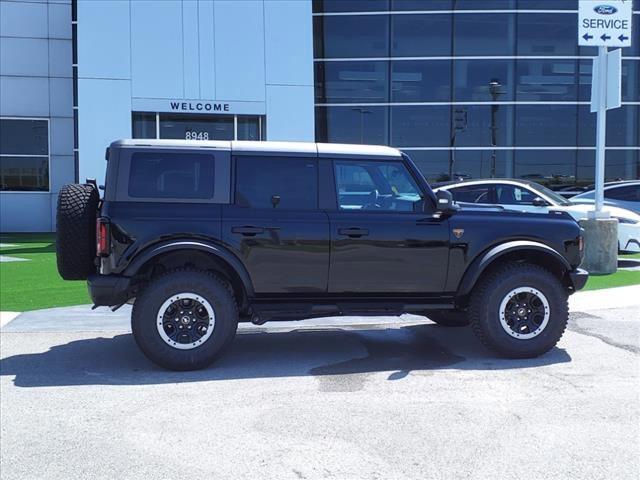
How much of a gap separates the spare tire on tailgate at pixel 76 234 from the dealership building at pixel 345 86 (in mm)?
12083

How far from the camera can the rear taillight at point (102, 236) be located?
5445mm

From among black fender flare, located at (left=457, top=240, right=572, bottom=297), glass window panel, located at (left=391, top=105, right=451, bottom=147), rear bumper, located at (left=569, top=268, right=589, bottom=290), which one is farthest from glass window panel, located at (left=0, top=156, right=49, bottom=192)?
rear bumper, located at (left=569, top=268, right=589, bottom=290)

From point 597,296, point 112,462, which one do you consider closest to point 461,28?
point 597,296

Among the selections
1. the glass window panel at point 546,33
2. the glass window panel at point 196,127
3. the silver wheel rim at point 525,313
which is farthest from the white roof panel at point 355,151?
the glass window panel at point 546,33

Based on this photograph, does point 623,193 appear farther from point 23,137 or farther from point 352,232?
point 23,137

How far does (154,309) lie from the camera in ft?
18.3

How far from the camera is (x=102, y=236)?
5.46m

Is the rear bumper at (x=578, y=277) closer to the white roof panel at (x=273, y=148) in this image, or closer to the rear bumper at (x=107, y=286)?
the white roof panel at (x=273, y=148)

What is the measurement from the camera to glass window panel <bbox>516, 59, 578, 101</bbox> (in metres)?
19.4

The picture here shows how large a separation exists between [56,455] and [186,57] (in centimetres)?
1491

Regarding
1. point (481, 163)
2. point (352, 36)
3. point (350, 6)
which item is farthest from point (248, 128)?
point (481, 163)

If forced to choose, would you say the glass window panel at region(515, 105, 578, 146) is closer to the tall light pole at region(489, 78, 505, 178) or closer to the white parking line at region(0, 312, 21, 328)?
the tall light pole at region(489, 78, 505, 178)

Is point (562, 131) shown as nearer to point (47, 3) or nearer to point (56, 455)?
point (47, 3)

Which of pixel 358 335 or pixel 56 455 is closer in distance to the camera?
pixel 56 455
